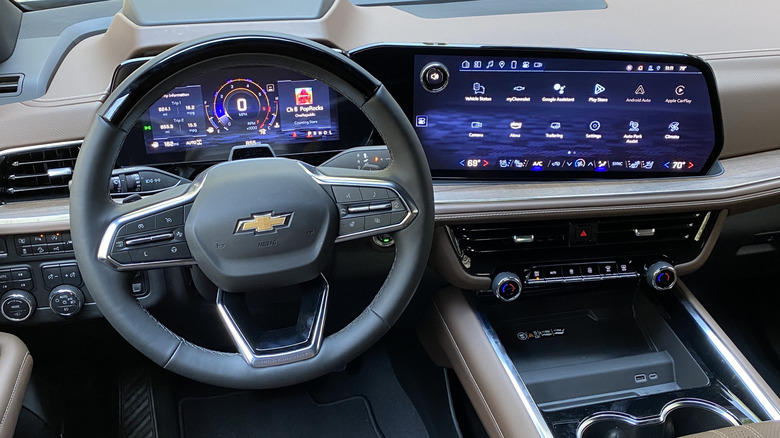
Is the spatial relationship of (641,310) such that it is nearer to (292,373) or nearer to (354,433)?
(354,433)

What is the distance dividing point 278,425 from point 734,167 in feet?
4.71

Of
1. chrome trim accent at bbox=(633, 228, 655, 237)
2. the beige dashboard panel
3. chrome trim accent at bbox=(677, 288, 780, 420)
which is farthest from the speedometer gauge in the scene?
chrome trim accent at bbox=(677, 288, 780, 420)

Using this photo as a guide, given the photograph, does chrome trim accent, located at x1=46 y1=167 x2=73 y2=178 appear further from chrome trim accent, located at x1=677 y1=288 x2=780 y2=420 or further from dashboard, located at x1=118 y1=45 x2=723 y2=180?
chrome trim accent, located at x1=677 y1=288 x2=780 y2=420

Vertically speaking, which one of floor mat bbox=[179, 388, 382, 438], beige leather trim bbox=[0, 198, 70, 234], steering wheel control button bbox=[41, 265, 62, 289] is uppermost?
beige leather trim bbox=[0, 198, 70, 234]

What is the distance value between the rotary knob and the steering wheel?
0.76 m

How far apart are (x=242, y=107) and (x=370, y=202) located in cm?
42

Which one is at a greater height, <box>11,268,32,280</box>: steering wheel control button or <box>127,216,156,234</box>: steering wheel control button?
<box>127,216,156,234</box>: steering wheel control button

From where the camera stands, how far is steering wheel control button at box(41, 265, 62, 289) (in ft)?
4.34

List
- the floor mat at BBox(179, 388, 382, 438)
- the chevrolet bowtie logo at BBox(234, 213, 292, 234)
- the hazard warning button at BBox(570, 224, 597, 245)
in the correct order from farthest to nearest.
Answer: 1. the floor mat at BBox(179, 388, 382, 438)
2. the hazard warning button at BBox(570, 224, 597, 245)
3. the chevrolet bowtie logo at BBox(234, 213, 292, 234)

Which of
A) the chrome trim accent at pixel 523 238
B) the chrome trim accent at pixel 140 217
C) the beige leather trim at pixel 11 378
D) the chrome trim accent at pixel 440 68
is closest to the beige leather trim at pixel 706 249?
the chrome trim accent at pixel 523 238

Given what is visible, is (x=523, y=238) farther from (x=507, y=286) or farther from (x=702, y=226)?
(x=702, y=226)

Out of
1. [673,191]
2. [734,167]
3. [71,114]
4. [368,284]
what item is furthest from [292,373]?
[734,167]

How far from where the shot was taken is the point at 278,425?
194 cm

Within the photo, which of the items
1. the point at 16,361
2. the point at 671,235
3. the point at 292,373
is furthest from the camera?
the point at 671,235
